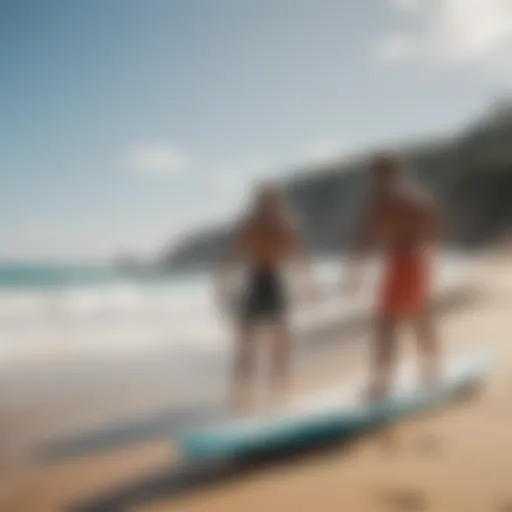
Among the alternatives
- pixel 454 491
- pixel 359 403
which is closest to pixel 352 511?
pixel 454 491

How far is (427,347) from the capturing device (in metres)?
2.02

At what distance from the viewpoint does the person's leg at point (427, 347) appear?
78.8 inches

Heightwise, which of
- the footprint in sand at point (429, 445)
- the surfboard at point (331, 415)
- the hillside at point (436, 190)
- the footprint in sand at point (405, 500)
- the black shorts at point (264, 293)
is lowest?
the footprint in sand at point (405, 500)

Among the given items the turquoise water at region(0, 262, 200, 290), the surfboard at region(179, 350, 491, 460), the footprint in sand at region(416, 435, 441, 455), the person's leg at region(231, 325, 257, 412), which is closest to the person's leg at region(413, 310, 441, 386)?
the surfboard at region(179, 350, 491, 460)

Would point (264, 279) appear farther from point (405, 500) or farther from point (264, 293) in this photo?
point (405, 500)

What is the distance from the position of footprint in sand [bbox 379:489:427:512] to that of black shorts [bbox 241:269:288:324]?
56 centimetres

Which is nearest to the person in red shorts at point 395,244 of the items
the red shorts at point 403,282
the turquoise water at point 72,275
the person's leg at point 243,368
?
the red shorts at point 403,282

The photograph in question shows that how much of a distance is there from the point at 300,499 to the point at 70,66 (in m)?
1.18

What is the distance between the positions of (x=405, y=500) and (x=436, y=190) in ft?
2.61

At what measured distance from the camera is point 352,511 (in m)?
1.52

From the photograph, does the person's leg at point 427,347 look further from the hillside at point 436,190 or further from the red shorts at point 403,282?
the hillside at point 436,190

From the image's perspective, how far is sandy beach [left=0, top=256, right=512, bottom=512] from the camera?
156cm

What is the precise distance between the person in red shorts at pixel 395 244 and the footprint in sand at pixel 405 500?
36cm

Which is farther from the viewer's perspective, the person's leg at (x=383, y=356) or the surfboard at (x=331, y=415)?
the person's leg at (x=383, y=356)
